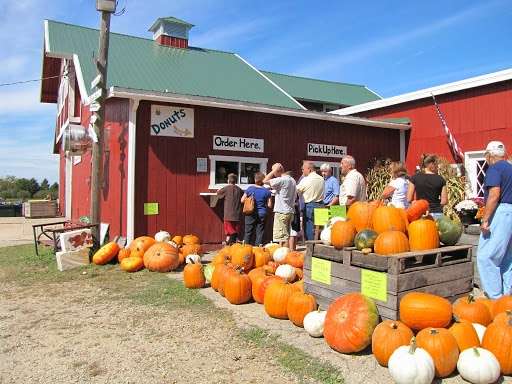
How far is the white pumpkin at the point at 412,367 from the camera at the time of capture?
327cm

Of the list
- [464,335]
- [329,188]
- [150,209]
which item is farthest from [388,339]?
[150,209]

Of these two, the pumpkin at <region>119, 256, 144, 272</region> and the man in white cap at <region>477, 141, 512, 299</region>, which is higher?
the man in white cap at <region>477, 141, 512, 299</region>

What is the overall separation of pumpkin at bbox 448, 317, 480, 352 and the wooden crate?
49 centimetres

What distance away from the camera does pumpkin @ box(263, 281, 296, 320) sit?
5.01 metres

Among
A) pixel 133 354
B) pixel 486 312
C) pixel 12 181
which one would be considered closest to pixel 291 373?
pixel 133 354

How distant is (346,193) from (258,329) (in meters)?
2.70

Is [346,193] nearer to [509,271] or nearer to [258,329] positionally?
[509,271]

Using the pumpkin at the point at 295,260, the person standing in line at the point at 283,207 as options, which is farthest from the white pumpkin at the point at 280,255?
the person standing in line at the point at 283,207

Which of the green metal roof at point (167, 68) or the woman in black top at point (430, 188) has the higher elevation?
the green metal roof at point (167, 68)

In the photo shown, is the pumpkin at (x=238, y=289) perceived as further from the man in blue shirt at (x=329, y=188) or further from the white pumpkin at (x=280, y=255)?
the man in blue shirt at (x=329, y=188)

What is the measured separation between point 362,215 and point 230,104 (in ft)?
18.5

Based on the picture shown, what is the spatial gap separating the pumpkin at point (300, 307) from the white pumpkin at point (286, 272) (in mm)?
1086

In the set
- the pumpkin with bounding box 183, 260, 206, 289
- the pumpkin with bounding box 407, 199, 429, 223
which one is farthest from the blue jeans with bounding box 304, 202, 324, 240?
the pumpkin with bounding box 407, 199, 429, 223

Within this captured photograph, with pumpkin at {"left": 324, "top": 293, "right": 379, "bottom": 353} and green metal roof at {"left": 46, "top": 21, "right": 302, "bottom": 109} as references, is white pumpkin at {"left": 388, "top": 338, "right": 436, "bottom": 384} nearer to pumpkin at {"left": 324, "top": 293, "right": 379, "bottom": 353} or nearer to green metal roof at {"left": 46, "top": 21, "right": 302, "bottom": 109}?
pumpkin at {"left": 324, "top": 293, "right": 379, "bottom": 353}
